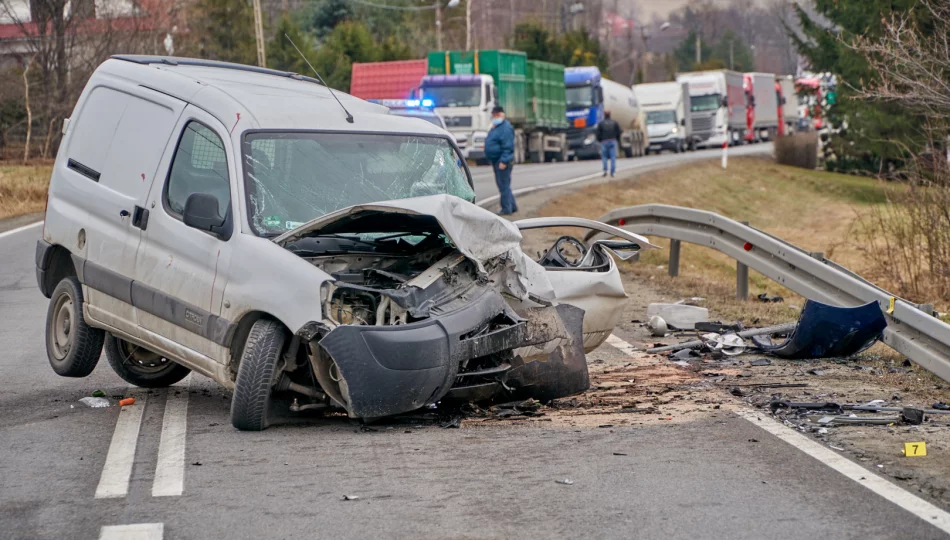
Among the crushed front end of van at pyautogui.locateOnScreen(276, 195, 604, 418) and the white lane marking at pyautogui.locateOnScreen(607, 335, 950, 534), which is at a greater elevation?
the crushed front end of van at pyautogui.locateOnScreen(276, 195, 604, 418)

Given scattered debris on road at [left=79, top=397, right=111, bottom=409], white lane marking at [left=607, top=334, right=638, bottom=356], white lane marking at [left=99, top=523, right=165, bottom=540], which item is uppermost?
white lane marking at [left=99, top=523, right=165, bottom=540]

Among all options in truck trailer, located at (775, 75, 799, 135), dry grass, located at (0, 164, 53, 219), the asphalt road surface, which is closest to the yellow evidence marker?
the asphalt road surface

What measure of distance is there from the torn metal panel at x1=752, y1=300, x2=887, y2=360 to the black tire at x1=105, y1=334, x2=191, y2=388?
410 cm

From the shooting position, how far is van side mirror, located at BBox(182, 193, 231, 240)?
6.73 meters

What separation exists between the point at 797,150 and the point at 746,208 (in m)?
14.5

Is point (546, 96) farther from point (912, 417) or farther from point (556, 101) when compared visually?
point (912, 417)

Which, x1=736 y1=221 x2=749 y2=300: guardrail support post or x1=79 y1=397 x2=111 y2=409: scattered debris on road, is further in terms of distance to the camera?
x1=736 y1=221 x2=749 y2=300: guardrail support post

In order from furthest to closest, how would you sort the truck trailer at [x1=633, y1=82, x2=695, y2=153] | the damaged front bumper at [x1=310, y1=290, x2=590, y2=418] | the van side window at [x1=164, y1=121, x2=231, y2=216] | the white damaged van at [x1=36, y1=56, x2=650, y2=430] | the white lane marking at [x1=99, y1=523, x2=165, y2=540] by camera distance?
the truck trailer at [x1=633, y1=82, x2=695, y2=153] → the van side window at [x1=164, y1=121, x2=231, y2=216] → the white damaged van at [x1=36, y1=56, x2=650, y2=430] → the damaged front bumper at [x1=310, y1=290, x2=590, y2=418] → the white lane marking at [x1=99, y1=523, x2=165, y2=540]

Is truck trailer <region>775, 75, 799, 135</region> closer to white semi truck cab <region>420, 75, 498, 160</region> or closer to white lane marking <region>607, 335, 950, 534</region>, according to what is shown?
white semi truck cab <region>420, 75, 498, 160</region>

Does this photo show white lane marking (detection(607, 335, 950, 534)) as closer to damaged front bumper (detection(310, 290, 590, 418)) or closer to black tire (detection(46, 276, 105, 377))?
damaged front bumper (detection(310, 290, 590, 418))

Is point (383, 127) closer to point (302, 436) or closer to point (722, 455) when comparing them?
point (302, 436)

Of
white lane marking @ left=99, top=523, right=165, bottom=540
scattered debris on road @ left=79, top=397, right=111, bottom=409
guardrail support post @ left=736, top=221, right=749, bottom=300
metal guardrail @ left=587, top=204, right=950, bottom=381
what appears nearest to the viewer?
white lane marking @ left=99, top=523, right=165, bottom=540

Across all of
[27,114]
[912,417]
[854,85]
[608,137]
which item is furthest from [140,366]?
[854,85]

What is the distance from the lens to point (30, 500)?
17.3ft
